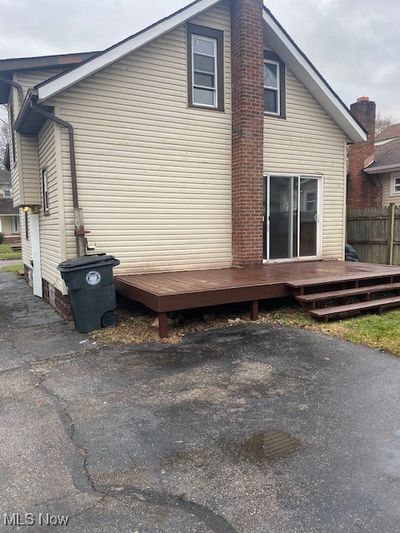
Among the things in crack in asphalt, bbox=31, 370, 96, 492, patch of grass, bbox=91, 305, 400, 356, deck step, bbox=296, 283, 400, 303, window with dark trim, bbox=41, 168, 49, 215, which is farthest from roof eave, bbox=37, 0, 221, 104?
deck step, bbox=296, 283, 400, 303

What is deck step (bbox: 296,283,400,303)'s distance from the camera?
680 centimetres

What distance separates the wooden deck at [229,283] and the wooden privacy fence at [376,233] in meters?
4.20

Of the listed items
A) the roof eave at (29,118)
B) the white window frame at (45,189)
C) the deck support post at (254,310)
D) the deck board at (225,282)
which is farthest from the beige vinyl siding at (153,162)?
the deck support post at (254,310)

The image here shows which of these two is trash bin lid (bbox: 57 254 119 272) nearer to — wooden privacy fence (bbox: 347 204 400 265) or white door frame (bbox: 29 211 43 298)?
white door frame (bbox: 29 211 43 298)

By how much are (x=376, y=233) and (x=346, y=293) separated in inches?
269

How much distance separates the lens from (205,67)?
856cm

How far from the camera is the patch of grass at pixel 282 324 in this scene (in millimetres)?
5755

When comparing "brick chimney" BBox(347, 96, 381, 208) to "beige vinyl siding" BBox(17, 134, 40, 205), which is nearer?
"beige vinyl siding" BBox(17, 134, 40, 205)

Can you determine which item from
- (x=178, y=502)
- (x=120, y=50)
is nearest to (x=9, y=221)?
(x=120, y=50)

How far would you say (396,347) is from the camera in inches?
207

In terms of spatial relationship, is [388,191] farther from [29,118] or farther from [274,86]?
[29,118]

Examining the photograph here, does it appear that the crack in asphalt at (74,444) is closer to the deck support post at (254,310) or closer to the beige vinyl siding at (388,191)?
the deck support post at (254,310)

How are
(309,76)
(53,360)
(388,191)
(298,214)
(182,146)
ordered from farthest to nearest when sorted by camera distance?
(388,191)
(298,214)
(309,76)
(182,146)
(53,360)

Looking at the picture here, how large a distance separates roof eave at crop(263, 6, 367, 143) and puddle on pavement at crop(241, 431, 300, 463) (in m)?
8.34
